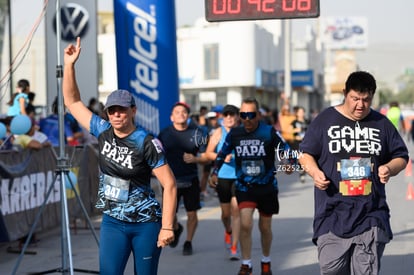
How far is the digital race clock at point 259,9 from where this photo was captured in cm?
776

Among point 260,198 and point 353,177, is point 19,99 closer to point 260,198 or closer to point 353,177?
point 260,198

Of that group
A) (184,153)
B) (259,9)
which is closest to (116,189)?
(259,9)

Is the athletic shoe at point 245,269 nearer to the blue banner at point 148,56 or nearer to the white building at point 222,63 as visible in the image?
the blue banner at point 148,56

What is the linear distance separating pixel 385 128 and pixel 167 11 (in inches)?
308

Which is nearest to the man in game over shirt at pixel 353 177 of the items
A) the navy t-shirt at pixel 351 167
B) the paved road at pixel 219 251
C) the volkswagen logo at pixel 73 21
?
the navy t-shirt at pixel 351 167

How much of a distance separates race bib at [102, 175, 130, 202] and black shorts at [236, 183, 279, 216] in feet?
10.2

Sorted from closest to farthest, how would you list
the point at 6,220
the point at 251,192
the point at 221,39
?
the point at 251,192 → the point at 6,220 → the point at 221,39

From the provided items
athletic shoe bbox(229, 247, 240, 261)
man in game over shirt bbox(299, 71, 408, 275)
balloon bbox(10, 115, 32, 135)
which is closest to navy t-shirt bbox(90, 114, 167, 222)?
man in game over shirt bbox(299, 71, 408, 275)

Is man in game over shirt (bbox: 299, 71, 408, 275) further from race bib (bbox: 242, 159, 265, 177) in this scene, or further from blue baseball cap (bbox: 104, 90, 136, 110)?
race bib (bbox: 242, 159, 265, 177)

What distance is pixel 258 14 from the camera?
7.79 m


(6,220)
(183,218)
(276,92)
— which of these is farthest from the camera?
(276,92)

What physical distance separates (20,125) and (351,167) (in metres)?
6.23

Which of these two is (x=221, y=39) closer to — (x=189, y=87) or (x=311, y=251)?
(x=189, y=87)

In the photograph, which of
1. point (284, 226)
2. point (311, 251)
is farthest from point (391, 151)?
point (284, 226)
